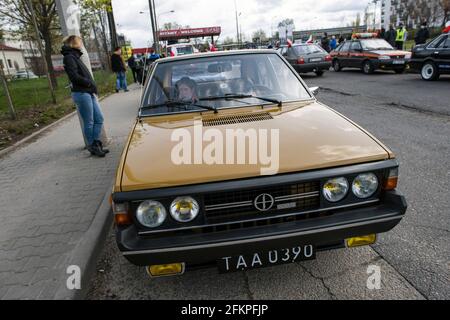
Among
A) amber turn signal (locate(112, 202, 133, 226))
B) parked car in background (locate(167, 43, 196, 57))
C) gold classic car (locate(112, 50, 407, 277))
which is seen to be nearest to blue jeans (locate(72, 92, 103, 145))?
gold classic car (locate(112, 50, 407, 277))

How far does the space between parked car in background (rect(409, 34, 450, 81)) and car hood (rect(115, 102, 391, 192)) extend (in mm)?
11116

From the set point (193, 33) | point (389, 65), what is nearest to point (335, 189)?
point (389, 65)

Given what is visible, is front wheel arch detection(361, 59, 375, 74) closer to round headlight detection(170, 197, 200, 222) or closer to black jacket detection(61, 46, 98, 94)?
black jacket detection(61, 46, 98, 94)

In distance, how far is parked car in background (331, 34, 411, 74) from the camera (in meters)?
14.8

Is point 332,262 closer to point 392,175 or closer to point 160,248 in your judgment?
point 392,175

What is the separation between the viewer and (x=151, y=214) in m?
2.26

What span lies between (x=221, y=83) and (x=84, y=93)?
10.6 ft

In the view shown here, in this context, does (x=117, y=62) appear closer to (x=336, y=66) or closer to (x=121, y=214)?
(x=336, y=66)

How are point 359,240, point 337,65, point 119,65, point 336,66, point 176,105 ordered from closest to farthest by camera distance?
1. point 359,240
2. point 176,105
3. point 119,65
4. point 337,65
5. point 336,66

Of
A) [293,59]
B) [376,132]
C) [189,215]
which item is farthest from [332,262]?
[293,59]

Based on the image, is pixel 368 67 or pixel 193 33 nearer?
pixel 368 67

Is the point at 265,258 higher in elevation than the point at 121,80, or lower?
lower

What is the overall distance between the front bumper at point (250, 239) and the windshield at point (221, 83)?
1.49 meters

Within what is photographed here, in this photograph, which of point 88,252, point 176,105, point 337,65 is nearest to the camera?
point 88,252
